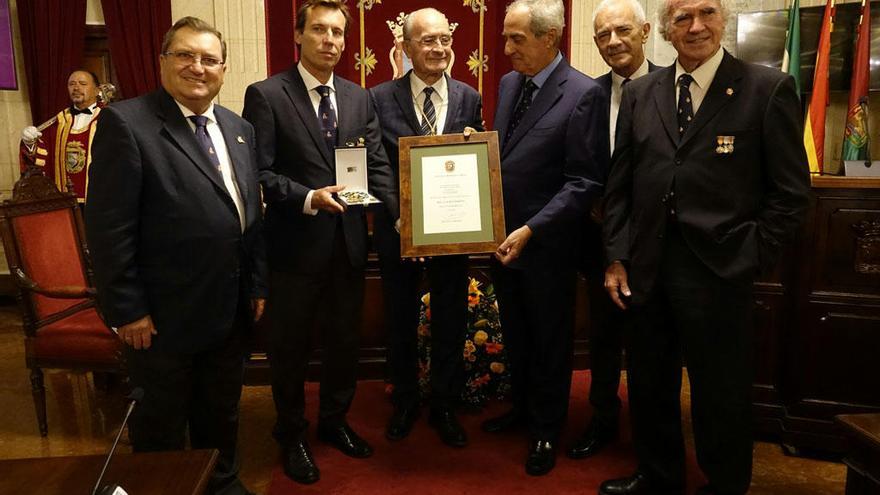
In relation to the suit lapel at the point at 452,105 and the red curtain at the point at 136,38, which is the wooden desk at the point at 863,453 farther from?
the red curtain at the point at 136,38

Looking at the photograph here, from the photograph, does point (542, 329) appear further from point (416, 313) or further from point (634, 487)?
point (634, 487)

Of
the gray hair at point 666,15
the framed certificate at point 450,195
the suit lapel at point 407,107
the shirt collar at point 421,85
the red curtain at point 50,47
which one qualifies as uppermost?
the red curtain at point 50,47

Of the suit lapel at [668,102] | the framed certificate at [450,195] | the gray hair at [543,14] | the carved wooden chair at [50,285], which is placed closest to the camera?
the suit lapel at [668,102]

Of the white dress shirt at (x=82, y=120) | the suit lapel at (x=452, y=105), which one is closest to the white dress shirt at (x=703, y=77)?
the suit lapel at (x=452, y=105)

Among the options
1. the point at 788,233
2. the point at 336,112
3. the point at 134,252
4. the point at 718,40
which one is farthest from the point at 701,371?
the point at 134,252

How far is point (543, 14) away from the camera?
94.3 inches

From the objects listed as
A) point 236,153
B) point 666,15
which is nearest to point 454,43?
point 666,15

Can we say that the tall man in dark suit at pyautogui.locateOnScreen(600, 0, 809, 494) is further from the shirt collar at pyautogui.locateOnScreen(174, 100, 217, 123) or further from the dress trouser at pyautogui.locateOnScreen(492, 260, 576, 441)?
the shirt collar at pyautogui.locateOnScreen(174, 100, 217, 123)

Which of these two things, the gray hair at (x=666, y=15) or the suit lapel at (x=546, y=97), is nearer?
the gray hair at (x=666, y=15)

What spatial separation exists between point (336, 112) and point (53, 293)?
1.66m

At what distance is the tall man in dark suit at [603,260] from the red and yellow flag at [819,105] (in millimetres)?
1832

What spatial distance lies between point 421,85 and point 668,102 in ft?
3.35

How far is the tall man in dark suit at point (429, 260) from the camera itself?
2605mm

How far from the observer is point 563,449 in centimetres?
285
